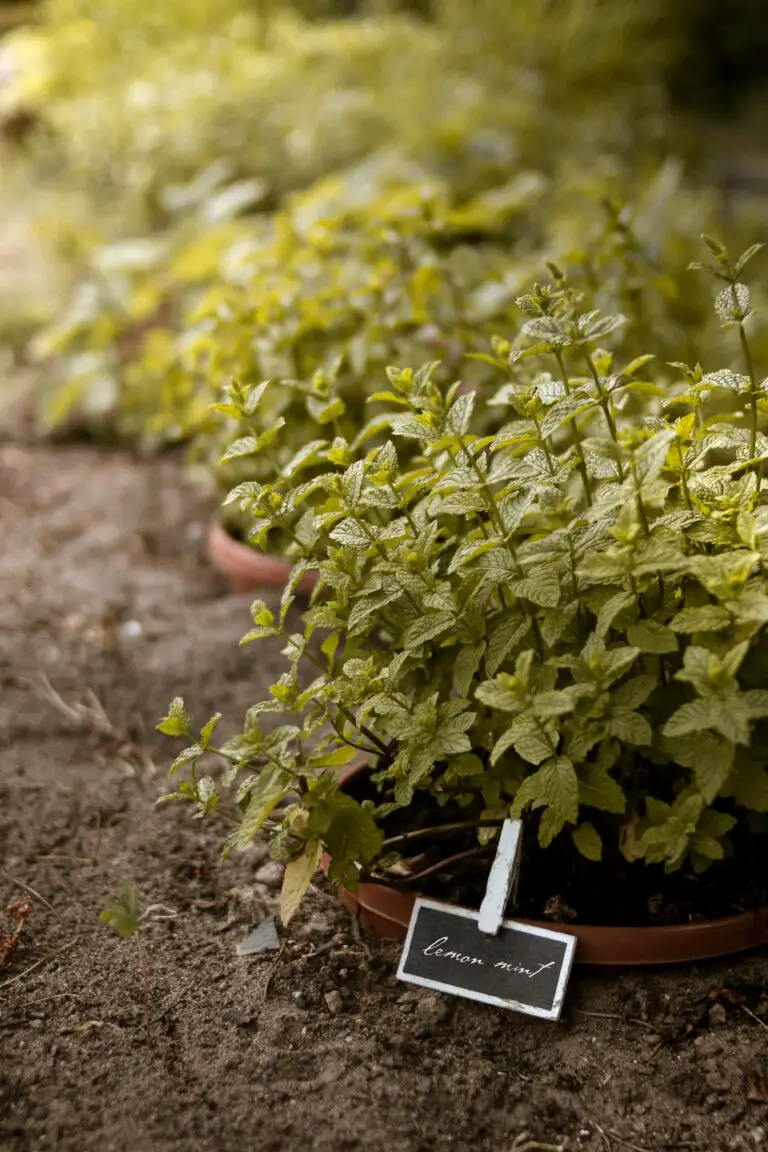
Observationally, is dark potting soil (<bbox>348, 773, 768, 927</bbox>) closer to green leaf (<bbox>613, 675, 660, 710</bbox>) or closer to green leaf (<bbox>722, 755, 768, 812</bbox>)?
green leaf (<bbox>722, 755, 768, 812</bbox>)

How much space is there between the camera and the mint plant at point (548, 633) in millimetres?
1450

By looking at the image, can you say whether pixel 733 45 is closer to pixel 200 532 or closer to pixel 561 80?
pixel 561 80

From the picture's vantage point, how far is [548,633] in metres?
1.54

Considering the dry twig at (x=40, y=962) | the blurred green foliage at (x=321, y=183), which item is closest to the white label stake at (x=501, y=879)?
the dry twig at (x=40, y=962)

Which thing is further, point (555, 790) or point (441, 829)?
point (441, 829)

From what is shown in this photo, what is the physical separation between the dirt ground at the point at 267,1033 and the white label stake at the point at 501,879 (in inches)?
5.3

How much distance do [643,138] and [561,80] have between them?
Result: 23.7 inches

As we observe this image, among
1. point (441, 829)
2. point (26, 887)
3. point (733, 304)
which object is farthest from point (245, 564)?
point (733, 304)

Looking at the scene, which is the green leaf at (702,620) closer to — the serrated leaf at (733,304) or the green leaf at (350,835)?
the serrated leaf at (733,304)

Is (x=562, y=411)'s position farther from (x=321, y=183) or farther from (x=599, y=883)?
(x=321, y=183)

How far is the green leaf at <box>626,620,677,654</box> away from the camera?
1468mm

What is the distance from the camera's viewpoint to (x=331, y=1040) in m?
1.59

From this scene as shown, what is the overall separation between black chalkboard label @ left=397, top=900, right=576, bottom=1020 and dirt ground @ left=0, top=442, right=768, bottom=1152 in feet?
0.14

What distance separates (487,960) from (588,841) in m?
0.24
